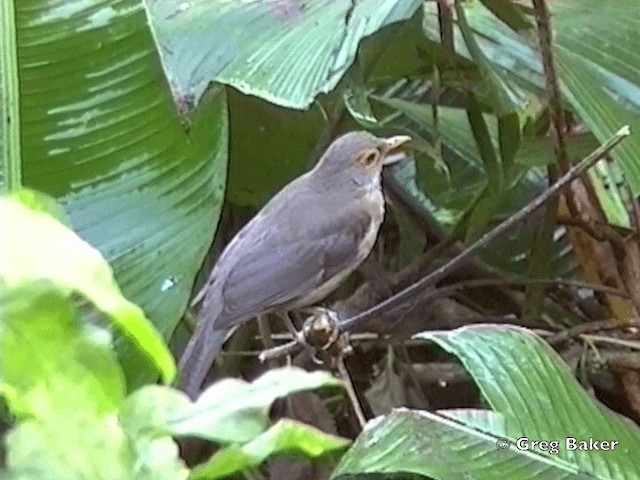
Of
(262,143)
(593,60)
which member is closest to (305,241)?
(262,143)

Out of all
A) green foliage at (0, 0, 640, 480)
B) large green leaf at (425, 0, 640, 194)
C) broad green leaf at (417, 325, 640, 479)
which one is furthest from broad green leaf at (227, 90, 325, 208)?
broad green leaf at (417, 325, 640, 479)

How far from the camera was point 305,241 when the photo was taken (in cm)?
Result: 161

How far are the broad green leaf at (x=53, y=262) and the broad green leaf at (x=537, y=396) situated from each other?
1.68 ft

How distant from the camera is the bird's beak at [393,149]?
1500 mm

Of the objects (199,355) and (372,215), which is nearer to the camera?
(199,355)

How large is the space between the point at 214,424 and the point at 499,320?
1.05 meters

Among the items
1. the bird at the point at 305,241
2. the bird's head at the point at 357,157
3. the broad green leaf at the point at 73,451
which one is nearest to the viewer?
the broad green leaf at the point at 73,451

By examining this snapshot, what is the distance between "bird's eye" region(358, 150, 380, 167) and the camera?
5.32 feet

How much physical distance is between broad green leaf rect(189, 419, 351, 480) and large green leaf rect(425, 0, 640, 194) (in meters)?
0.63

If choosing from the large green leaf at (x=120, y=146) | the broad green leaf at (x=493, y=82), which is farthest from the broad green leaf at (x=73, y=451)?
the broad green leaf at (x=493, y=82)

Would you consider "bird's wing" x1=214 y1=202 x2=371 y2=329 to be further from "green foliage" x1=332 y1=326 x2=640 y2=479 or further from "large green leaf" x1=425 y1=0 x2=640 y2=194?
"green foliage" x1=332 y1=326 x2=640 y2=479

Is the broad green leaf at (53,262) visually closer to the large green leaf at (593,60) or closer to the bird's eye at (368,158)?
the large green leaf at (593,60)

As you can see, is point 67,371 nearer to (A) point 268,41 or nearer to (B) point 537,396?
(B) point 537,396

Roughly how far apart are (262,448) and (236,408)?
0.02 m
